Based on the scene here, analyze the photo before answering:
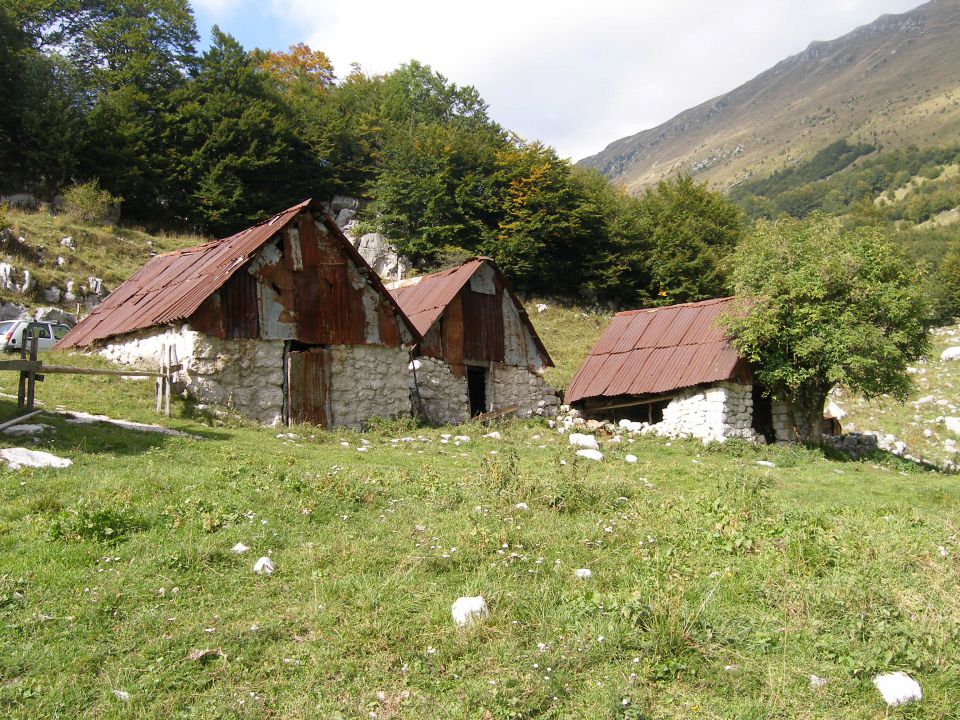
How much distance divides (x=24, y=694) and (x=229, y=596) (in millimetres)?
1996

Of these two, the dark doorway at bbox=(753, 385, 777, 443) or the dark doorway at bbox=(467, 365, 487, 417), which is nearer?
the dark doorway at bbox=(753, 385, 777, 443)

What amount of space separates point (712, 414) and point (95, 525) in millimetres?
18138

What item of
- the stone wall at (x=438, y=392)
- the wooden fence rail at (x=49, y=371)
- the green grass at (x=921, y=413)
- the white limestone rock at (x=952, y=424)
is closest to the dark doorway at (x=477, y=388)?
the stone wall at (x=438, y=392)

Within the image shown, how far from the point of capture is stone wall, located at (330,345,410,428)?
2142 centimetres

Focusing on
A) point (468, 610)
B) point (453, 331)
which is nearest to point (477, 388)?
point (453, 331)

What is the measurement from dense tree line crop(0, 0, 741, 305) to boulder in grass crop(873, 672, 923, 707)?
3522cm

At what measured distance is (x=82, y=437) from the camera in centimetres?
1328

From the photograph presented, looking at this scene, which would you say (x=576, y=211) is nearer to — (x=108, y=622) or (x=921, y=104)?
(x=108, y=622)

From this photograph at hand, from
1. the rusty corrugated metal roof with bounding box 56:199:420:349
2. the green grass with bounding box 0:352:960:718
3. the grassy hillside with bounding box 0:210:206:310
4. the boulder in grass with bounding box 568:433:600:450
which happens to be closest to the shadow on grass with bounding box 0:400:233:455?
the green grass with bounding box 0:352:960:718

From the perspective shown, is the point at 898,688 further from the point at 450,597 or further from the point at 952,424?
the point at 952,424

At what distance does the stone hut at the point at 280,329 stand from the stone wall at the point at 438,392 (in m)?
1.20

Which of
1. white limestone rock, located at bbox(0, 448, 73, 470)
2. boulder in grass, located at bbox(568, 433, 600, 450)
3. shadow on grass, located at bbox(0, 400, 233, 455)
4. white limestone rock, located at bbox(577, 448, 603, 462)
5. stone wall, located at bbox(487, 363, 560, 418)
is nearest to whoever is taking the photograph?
white limestone rock, located at bbox(0, 448, 73, 470)

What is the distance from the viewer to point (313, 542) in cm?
902

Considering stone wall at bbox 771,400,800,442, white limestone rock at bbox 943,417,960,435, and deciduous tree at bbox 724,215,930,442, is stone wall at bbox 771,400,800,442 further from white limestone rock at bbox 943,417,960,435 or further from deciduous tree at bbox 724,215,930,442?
white limestone rock at bbox 943,417,960,435
